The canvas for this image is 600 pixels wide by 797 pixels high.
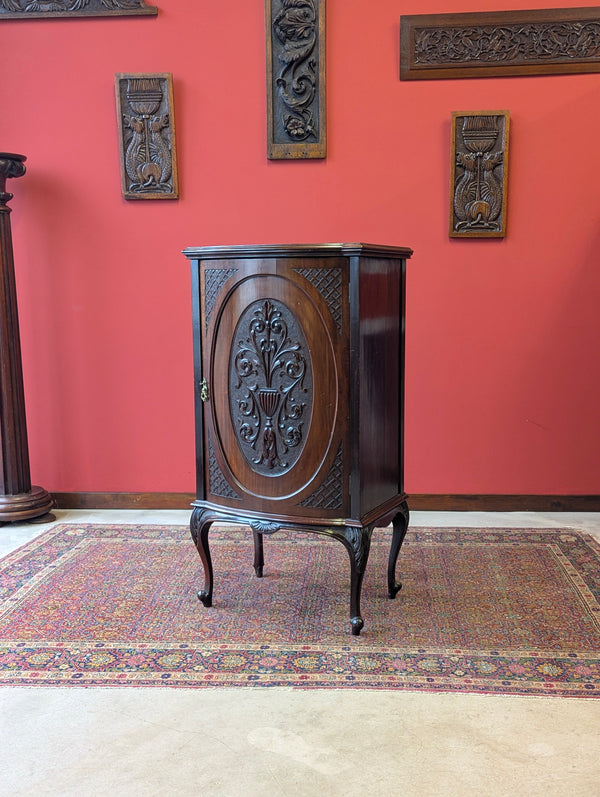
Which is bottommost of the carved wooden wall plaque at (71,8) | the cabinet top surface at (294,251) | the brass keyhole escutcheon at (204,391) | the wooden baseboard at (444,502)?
the wooden baseboard at (444,502)

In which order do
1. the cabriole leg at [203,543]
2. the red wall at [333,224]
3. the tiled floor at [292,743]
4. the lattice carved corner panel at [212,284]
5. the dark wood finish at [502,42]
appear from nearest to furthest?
1. the tiled floor at [292,743]
2. the lattice carved corner panel at [212,284]
3. the cabriole leg at [203,543]
4. the dark wood finish at [502,42]
5. the red wall at [333,224]

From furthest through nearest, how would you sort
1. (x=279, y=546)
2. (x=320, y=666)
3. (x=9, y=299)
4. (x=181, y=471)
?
1. (x=181, y=471)
2. (x=9, y=299)
3. (x=279, y=546)
4. (x=320, y=666)

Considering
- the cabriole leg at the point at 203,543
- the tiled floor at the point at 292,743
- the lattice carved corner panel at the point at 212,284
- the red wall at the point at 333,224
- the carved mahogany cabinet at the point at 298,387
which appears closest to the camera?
the tiled floor at the point at 292,743

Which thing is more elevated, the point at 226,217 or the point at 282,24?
the point at 282,24

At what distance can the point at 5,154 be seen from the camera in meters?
3.27

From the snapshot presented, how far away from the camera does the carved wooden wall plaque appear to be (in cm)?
340

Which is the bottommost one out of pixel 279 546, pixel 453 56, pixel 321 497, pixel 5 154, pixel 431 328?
pixel 279 546

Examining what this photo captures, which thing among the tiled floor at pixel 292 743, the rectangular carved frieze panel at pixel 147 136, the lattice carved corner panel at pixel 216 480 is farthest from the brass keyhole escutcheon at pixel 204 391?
the rectangular carved frieze panel at pixel 147 136

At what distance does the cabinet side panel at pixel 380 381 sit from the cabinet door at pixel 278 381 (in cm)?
7

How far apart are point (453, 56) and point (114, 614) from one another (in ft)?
8.57

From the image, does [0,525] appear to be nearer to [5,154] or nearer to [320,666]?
[5,154]

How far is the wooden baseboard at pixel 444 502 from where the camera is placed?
355 cm

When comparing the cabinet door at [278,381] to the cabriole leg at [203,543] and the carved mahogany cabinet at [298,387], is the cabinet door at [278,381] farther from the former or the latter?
the cabriole leg at [203,543]

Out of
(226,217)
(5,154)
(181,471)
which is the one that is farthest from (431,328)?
(5,154)
